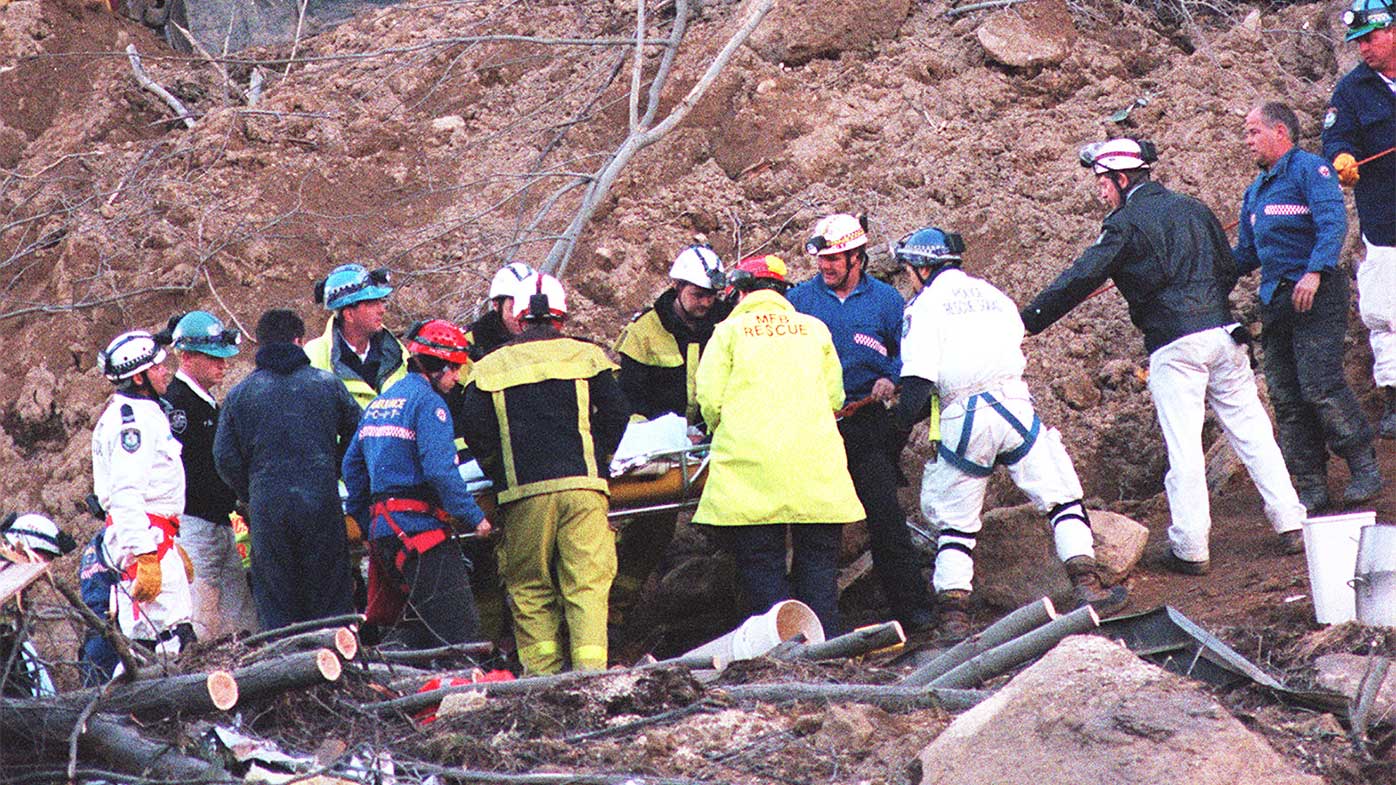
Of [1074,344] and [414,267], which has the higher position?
[414,267]

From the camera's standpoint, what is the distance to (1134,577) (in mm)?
8086

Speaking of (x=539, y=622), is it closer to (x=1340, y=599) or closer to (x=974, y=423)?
(x=974, y=423)

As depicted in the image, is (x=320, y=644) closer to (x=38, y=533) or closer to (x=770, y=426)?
(x=770, y=426)

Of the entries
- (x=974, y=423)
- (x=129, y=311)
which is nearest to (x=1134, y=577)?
(x=974, y=423)

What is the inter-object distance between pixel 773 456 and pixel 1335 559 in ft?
Answer: 7.58

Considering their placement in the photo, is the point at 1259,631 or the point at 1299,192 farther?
the point at 1299,192

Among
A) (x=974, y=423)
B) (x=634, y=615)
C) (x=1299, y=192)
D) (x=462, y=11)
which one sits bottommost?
(x=634, y=615)

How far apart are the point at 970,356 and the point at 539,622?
2.23 m

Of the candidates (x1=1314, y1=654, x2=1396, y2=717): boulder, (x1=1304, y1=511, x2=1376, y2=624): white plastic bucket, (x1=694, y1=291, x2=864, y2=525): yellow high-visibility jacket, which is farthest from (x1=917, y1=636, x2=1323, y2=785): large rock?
(x1=694, y1=291, x2=864, y2=525): yellow high-visibility jacket

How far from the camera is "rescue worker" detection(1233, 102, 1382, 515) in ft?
25.5

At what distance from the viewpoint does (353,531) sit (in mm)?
7641

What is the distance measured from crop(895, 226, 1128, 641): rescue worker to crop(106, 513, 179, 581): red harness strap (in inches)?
127

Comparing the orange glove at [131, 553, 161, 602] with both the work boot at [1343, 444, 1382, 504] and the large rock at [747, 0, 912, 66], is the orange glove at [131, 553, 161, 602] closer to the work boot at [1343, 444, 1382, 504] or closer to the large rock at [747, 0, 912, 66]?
the work boot at [1343, 444, 1382, 504]

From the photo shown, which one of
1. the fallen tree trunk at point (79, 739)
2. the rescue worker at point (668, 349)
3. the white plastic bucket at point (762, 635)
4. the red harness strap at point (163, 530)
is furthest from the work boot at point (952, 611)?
the fallen tree trunk at point (79, 739)
